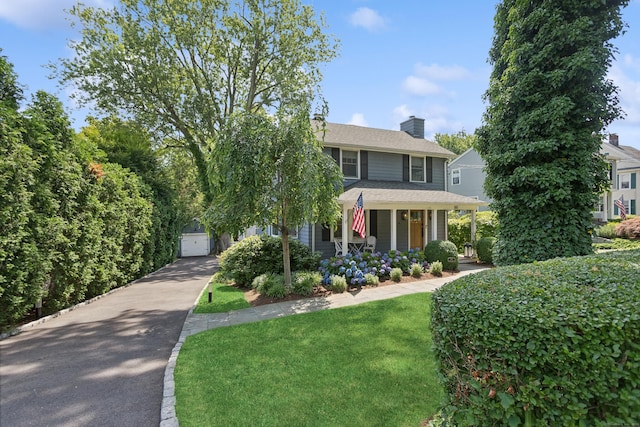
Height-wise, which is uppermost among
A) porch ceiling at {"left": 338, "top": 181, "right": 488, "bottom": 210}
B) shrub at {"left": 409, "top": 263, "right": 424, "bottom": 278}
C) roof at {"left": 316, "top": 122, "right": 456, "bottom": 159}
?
roof at {"left": 316, "top": 122, "right": 456, "bottom": 159}

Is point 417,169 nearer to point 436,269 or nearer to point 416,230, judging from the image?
point 416,230

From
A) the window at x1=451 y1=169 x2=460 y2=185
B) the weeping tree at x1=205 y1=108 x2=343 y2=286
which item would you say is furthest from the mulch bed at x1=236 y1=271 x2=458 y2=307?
the window at x1=451 y1=169 x2=460 y2=185

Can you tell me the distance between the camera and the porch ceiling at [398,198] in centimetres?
1253

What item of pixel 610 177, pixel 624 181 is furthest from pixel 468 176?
pixel 624 181

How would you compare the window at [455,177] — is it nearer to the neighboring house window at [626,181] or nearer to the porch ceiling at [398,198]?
the porch ceiling at [398,198]

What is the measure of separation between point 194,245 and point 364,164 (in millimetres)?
13656

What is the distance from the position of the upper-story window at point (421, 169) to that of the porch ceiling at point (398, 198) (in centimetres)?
75

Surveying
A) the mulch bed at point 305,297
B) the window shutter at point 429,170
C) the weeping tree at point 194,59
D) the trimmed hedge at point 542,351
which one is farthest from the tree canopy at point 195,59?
the trimmed hedge at point 542,351

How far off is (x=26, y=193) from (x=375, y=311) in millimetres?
7356

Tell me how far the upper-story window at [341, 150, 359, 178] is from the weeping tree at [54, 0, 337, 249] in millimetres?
4183

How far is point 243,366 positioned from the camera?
180 inches

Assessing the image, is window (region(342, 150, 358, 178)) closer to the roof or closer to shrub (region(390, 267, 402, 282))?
the roof

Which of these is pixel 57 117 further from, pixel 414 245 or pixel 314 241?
pixel 414 245

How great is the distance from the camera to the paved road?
139 inches
